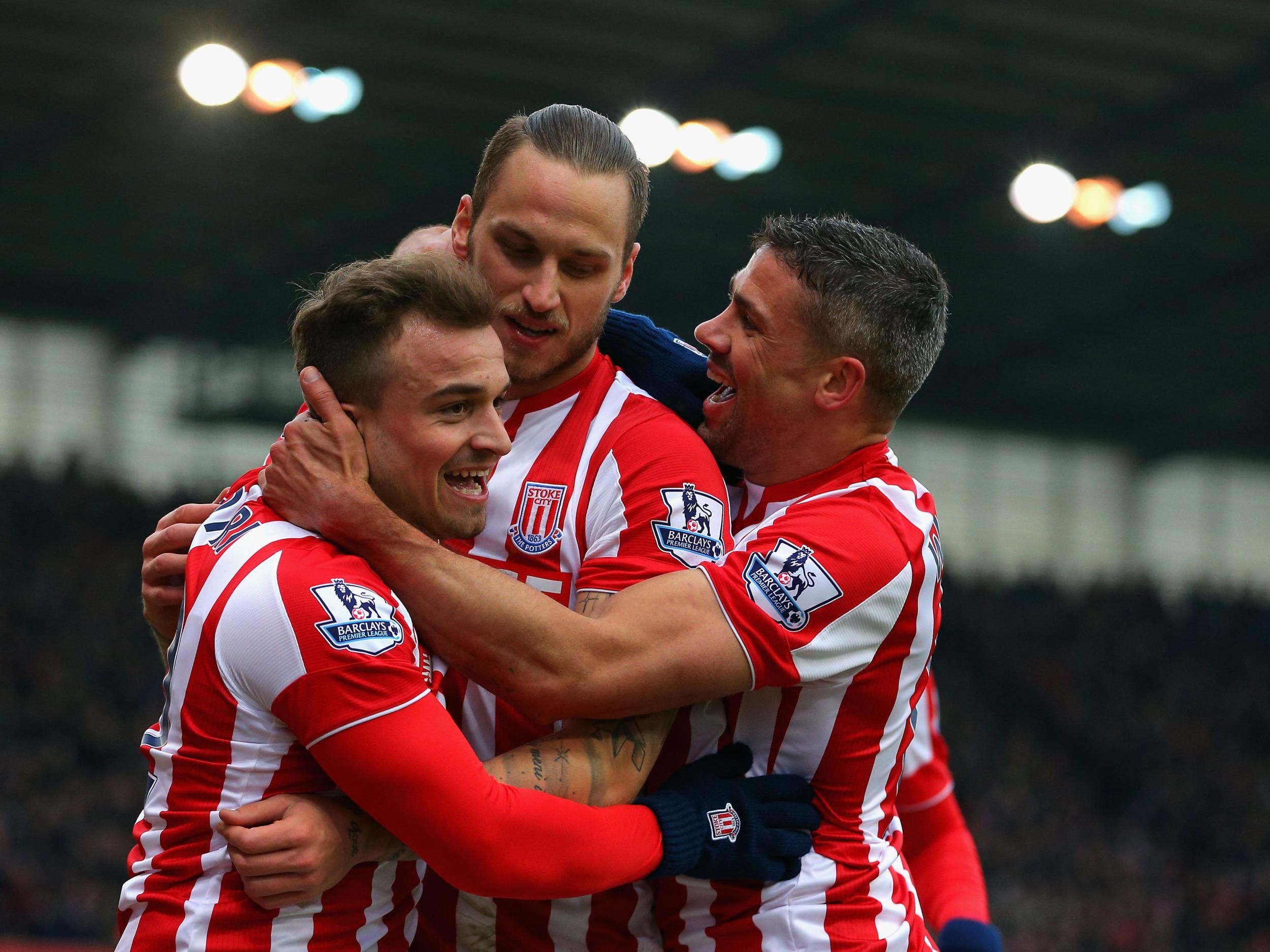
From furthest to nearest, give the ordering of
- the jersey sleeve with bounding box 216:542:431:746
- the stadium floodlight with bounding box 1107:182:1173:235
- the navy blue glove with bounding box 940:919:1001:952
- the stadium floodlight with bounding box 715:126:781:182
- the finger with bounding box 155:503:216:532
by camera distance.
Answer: the stadium floodlight with bounding box 1107:182:1173:235 < the stadium floodlight with bounding box 715:126:781:182 < the navy blue glove with bounding box 940:919:1001:952 < the finger with bounding box 155:503:216:532 < the jersey sleeve with bounding box 216:542:431:746

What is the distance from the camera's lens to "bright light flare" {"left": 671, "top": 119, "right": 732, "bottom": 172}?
15.1 metres

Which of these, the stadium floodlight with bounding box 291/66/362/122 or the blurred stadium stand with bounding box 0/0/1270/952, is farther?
the blurred stadium stand with bounding box 0/0/1270/952

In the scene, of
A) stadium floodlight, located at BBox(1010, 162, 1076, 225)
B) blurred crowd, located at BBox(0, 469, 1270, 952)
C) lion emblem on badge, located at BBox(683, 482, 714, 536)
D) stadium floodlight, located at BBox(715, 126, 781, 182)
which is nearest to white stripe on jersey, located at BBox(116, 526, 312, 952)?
lion emblem on badge, located at BBox(683, 482, 714, 536)

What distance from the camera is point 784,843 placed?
131 inches

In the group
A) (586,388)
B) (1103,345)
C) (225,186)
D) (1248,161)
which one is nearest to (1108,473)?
(1103,345)

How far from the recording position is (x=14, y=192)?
19.5 meters

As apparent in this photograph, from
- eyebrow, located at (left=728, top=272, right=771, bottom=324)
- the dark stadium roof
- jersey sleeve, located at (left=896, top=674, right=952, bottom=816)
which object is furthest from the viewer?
the dark stadium roof

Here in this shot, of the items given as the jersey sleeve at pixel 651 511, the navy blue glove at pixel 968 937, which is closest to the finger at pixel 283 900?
the jersey sleeve at pixel 651 511

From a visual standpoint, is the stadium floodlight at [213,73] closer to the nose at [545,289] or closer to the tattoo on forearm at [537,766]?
the nose at [545,289]

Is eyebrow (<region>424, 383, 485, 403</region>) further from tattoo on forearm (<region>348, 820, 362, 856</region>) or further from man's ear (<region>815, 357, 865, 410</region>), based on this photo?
man's ear (<region>815, 357, 865, 410</region>)

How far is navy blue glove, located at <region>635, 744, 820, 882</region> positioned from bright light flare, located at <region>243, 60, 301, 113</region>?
11874 mm

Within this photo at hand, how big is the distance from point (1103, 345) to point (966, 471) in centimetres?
448

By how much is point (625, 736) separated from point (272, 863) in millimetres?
811

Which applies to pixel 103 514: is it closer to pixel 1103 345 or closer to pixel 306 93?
pixel 306 93
